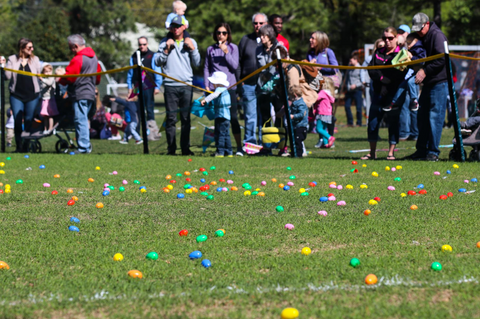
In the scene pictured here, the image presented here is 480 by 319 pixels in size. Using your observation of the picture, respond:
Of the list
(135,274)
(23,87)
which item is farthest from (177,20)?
(135,274)

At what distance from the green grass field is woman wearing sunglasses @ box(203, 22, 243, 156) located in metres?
2.98

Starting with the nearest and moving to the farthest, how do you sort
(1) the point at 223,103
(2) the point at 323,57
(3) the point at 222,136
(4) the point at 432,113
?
1. (4) the point at 432,113
2. (1) the point at 223,103
3. (3) the point at 222,136
4. (2) the point at 323,57

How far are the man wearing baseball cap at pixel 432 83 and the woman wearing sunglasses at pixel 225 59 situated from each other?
3.12 m

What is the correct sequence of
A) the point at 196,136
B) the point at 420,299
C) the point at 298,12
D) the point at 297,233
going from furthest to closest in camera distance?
the point at 298,12, the point at 196,136, the point at 297,233, the point at 420,299

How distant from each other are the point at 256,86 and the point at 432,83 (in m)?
2.98

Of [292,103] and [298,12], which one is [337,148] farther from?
[298,12]

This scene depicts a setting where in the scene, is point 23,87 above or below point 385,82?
above

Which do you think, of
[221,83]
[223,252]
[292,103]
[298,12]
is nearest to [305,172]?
[292,103]

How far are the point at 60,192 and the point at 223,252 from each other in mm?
3472

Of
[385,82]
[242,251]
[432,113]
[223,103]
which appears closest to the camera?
[242,251]

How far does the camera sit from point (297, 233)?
4.92 metres

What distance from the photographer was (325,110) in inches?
490

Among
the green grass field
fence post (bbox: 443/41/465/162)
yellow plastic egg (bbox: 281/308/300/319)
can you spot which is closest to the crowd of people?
fence post (bbox: 443/41/465/162)

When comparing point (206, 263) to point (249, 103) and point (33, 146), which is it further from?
point (33, 146)
